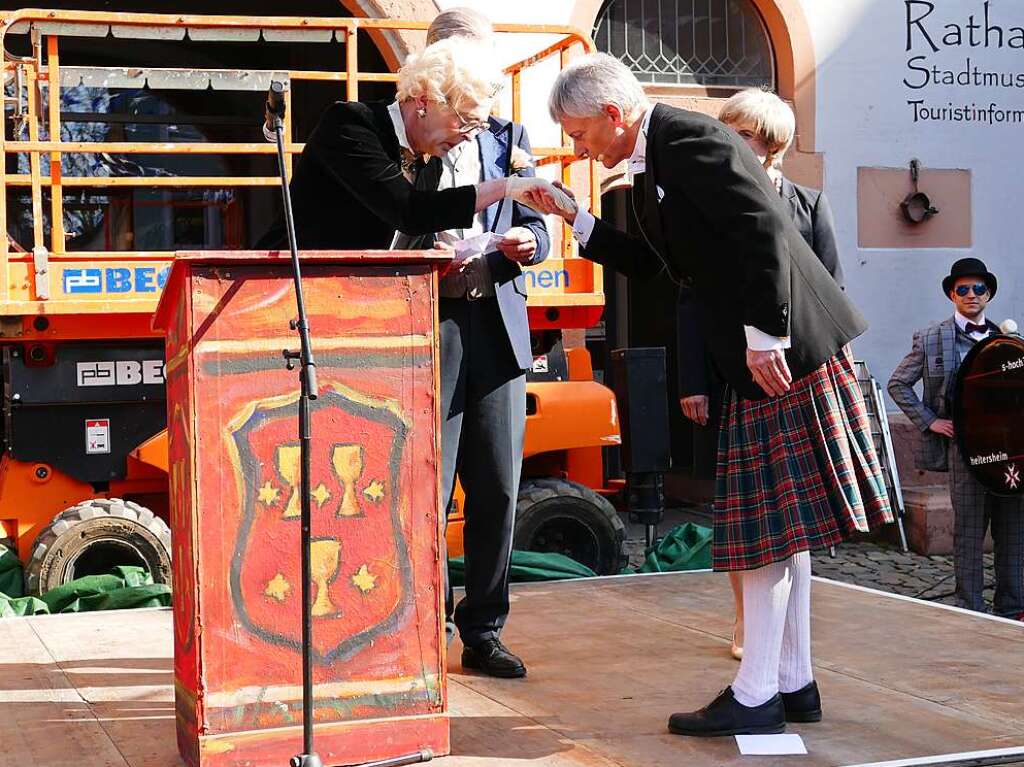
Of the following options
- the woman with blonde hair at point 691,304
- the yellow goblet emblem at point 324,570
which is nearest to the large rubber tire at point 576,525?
the woman with blonde hair at point 691,304

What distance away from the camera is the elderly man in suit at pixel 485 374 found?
4.33 metres

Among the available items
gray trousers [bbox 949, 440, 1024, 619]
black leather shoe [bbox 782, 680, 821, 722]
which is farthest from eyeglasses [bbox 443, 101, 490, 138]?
gray trousers [bbox 949, 440, 1024, 619]

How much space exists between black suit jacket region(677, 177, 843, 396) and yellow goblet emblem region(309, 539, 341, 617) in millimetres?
1849

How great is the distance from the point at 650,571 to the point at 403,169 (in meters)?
3.46

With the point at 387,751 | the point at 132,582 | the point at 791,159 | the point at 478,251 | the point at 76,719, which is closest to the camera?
the point at 387,751

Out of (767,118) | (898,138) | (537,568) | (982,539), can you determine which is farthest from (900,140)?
(767,118)

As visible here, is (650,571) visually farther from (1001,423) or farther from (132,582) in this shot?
(132,582)

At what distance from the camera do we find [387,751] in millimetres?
3352

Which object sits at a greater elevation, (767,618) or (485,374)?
(485,374)

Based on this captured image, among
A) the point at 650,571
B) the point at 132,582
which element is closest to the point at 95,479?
the point at 132,582

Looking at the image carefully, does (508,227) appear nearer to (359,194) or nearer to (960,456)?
(359,194)

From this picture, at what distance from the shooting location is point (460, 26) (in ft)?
14.4

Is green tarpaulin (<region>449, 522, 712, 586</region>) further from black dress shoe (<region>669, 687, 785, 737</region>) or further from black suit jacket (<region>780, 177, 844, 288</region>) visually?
black dress shoe (<region>669, 687, 785, 737</region>)

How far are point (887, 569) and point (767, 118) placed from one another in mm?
5509
